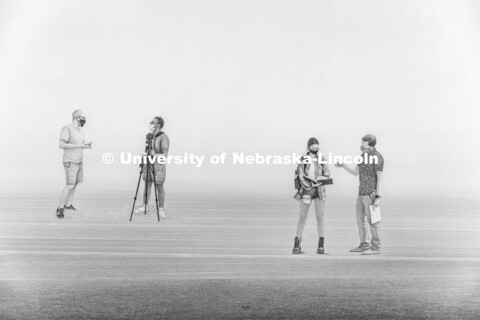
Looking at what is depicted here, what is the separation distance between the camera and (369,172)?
52.5ft

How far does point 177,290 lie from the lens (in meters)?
13.5

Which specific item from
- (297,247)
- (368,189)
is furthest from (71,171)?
(368,189)

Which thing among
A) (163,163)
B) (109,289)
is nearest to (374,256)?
(109,289)

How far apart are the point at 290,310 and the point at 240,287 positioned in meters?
1.58

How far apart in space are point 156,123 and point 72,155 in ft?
8.54

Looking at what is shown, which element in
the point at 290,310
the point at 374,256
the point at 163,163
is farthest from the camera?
the point at 163,163

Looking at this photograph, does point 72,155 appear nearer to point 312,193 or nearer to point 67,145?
point 67,145

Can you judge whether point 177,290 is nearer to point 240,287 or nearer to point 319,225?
point 240,287

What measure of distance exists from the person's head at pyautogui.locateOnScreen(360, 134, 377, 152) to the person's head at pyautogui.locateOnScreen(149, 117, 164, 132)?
317 inches

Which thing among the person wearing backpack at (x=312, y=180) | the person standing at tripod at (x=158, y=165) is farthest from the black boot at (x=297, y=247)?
the person standing at tripod at (x=158, y=165)

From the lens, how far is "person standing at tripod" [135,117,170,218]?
22375 millimetres

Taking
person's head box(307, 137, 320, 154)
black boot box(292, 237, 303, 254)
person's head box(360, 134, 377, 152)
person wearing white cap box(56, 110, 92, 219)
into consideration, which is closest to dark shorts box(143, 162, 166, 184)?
person wearing white cap box(56, 110, 92, 219)

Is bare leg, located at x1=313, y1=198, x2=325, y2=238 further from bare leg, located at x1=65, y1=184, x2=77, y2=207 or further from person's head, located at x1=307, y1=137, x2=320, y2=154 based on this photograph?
bare leg, located at x1=65, y1=184, x2=77, y2=207

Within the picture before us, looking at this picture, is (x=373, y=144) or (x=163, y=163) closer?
(x=373, y=144)
